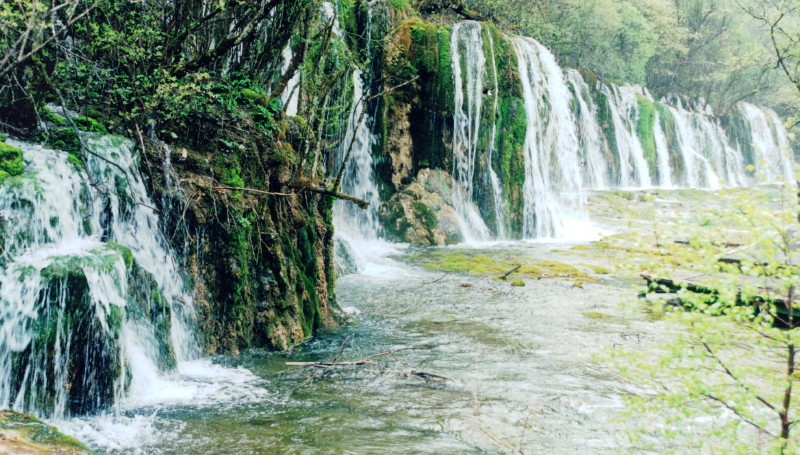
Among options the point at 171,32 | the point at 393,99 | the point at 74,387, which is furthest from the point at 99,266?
the point at 393,99

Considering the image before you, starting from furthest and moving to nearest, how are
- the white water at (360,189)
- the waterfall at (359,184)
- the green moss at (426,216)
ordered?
the green moss at (426,216)
the waterfall at (359,184)
the white water at (360,189)

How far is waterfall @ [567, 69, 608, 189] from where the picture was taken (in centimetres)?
3272

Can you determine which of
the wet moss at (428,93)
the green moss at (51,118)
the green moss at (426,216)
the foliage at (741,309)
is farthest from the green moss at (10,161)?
the wet moss at (428,93)

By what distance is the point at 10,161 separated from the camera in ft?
18.9

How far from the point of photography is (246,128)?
320 inches

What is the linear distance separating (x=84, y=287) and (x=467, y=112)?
16447 mm

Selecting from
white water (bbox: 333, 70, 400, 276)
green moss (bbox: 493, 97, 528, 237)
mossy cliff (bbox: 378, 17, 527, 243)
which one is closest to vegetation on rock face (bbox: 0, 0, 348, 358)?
white water (bbox: 333, 70, 400, 276)

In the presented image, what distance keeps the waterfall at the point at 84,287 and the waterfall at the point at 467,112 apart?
1423cm

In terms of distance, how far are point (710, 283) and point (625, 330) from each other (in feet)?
19.5

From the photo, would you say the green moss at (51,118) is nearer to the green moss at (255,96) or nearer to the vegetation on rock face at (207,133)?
the vegetation on rock face at (207,133)

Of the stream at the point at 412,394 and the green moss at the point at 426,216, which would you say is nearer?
the stream at the point at 412,394

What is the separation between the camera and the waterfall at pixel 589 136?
107 ft

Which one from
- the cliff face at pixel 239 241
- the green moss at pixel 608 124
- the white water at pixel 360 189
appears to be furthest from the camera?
the green moss at pixel 608 124

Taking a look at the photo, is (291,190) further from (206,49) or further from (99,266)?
(99,266)
